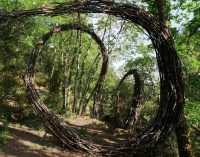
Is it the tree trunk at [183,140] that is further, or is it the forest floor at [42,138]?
the tree trunk at [183,140]

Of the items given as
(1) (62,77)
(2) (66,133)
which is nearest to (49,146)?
(2) (66,133)

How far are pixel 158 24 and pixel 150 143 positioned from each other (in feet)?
5.92

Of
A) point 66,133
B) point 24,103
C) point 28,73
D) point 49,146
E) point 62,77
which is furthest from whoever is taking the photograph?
point 62,77

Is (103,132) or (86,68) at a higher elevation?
(86,68)

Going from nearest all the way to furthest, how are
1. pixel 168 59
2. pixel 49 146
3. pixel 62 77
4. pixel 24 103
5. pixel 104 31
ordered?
pixel 168 59
pixel 49 146
pixel 24 103
pixel 62 77
pixel 104 31

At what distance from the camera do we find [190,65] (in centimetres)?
1642

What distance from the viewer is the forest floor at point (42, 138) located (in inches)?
354

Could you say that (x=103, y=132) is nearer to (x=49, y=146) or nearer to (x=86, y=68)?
(x=49, y=146)

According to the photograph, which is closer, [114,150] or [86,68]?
[114,150]

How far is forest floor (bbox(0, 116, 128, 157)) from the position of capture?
29.5 ft

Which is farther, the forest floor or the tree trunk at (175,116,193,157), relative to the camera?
the tree trunk at (175,116,193,157)

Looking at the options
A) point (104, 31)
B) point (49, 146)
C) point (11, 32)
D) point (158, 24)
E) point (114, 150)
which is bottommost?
point (49, 146)

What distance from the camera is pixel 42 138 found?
10.6 m

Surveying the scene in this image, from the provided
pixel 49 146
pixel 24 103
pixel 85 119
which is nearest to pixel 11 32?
pixel 24 103
